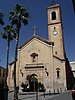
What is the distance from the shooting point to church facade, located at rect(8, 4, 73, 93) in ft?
118

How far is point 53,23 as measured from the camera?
137 ft

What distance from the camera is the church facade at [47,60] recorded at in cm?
3606

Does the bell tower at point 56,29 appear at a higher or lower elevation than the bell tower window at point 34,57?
higher

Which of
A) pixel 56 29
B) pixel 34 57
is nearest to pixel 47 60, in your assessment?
pixel 34 57

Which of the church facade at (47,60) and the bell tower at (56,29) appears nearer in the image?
the church facade at (47,60)

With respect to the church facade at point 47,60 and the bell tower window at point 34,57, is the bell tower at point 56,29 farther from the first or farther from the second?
the bell tower window at point 34,57

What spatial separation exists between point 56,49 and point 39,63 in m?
5.07

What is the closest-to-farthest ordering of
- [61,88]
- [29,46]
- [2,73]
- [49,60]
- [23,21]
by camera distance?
[23,21] < [61,88] < [49,60] < [29,46] < [2,73]

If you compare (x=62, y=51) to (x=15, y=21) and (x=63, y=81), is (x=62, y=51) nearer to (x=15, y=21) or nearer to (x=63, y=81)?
(x=63, y=81)

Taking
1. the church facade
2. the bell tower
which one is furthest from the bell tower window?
the bell tower

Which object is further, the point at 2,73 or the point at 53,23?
the point at 2,73

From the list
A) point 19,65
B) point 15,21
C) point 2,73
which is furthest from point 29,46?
point 2,73

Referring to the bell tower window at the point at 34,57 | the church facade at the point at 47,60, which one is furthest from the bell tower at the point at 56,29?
the bell tower window at the point at 34,57

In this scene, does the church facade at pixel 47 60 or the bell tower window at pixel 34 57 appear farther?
the bell tower window at pixel 34 57
